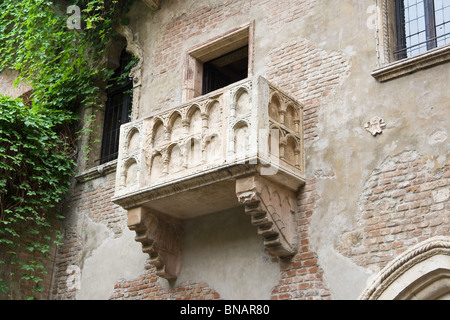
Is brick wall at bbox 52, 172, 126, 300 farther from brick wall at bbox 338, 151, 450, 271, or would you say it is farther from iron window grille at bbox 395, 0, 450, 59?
iron window grille at bbox 395, 0, 450, 59

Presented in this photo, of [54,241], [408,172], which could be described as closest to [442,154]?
[408,172]

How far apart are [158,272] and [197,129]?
1913mm

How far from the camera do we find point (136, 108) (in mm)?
10578

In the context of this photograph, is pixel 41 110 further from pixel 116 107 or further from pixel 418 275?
pixel 418 275

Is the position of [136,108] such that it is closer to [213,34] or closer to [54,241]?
[213,34]

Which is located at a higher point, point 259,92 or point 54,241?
point 259,92

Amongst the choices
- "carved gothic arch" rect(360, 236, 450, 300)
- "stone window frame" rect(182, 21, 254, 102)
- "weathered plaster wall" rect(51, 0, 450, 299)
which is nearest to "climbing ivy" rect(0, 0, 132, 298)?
"weathered plaster wall" rect(51, 0, 450, 299)

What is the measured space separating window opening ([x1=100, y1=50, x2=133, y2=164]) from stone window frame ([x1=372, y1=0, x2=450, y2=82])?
14.3 ft

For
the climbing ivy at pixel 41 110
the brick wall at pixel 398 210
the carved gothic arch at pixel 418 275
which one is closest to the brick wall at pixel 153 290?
the climbing ivy at pixel 41 110

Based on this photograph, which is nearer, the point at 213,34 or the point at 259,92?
the point at 259,92

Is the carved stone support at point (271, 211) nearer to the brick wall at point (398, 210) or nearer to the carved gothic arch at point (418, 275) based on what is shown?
the brick wall at point (398, 210)

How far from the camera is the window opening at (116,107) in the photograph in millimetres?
11023

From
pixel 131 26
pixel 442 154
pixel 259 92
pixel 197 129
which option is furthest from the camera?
pixel 131 26

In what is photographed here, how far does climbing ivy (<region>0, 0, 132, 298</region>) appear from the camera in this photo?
33.0 ft
